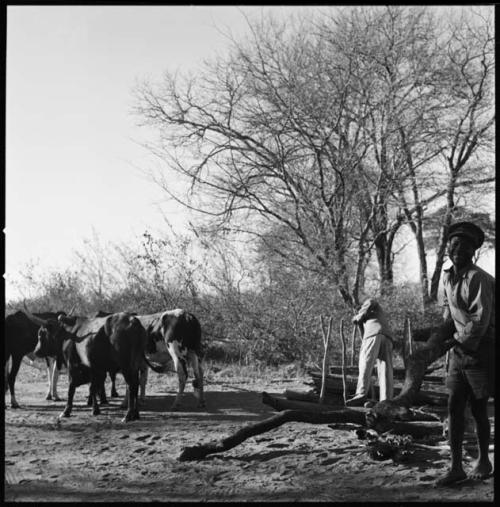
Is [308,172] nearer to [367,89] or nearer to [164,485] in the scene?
[367,89]

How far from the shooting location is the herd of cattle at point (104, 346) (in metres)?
11.4

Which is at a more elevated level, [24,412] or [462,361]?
[462,361]

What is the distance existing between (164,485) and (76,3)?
424 cm

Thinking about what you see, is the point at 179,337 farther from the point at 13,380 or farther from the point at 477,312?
the point at 477,312

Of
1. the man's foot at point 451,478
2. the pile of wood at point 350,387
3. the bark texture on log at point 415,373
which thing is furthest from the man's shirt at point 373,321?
the man's foot at point 451,478

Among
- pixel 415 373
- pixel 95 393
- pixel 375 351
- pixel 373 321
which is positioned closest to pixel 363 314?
pixel 373 321

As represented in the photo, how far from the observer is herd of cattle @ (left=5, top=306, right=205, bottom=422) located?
37.5ft

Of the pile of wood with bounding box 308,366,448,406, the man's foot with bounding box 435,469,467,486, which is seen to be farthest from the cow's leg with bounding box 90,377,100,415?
the man's foot with bounding box 435,469,467,486

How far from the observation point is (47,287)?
2122 centimetres

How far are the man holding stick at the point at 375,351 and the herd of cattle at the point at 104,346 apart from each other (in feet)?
9.67

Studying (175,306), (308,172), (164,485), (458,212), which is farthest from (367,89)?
(164,485)

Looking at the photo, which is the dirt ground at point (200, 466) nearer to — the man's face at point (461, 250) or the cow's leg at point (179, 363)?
the cow's leg at point (179, 363)

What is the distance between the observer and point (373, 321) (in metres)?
10.9

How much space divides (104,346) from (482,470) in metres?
6.72
